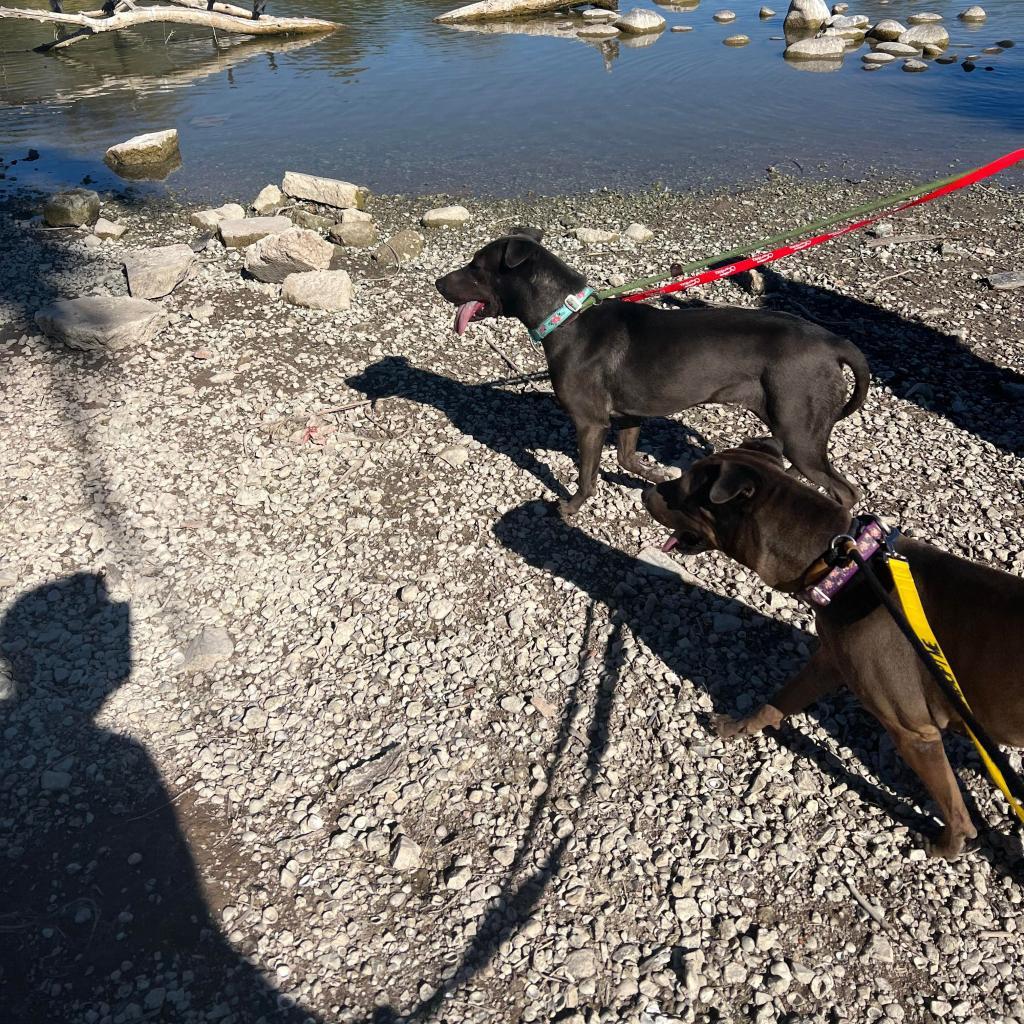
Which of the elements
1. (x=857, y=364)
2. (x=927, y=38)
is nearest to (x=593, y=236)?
(x=857, y=364)

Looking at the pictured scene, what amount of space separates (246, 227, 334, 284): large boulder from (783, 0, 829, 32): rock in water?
20.2 meters

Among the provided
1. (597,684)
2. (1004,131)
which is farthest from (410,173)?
(597,684)

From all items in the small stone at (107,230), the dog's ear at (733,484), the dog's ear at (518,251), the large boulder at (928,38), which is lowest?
the small stone at (107,230)

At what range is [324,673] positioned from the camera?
189 inches

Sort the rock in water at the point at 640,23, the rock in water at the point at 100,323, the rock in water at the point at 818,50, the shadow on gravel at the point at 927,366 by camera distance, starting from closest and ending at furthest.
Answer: the shadow on gravel at the point at 927,366, the rock in water at the point at 100,323, the rock in water at the point at 818,50, the rock in water at the point at 640,23

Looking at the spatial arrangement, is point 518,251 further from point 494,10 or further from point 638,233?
point 494,10

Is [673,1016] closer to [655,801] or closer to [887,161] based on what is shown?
[655,801]

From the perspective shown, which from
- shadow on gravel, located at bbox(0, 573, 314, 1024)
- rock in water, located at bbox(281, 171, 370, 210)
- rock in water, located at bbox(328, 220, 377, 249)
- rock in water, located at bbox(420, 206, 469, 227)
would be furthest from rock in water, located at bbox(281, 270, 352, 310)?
shadow on gravel, located at bbox(0, 573, 314, 1024)

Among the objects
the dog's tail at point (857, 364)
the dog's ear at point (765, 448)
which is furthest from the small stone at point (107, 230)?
the dog's ear at point (765, 448)

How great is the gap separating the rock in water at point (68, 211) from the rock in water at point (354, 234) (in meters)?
3.76

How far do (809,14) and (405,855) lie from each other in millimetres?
26125

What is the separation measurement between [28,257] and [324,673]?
28.1ft

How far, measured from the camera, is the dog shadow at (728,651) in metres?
4.04

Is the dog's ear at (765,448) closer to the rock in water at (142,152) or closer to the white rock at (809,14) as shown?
the rock in water at (142,152)
